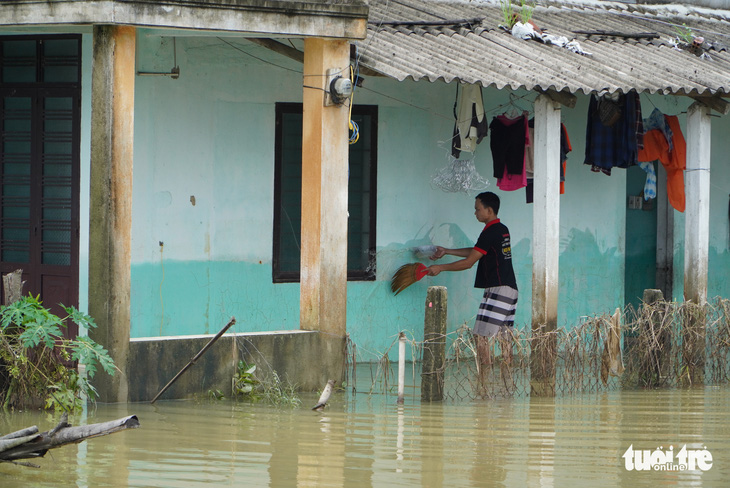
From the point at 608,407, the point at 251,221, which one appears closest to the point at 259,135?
the point at 251,221

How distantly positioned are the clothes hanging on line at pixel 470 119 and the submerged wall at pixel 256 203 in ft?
2.56

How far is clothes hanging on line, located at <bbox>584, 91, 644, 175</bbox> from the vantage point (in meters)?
11.3

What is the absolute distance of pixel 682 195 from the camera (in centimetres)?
1206

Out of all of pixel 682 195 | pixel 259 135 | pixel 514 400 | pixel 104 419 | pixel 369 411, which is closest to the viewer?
pixel 104 419

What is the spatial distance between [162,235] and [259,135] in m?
1.41

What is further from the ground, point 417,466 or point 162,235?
point 162,235

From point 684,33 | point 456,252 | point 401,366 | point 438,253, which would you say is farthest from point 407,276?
point 684,33

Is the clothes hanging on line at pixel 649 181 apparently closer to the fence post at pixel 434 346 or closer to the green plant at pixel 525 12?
the green plant at pixel 525 12

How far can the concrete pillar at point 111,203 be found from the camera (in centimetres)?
844

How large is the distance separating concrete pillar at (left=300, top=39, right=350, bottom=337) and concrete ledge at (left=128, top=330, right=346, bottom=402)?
0.22 meters

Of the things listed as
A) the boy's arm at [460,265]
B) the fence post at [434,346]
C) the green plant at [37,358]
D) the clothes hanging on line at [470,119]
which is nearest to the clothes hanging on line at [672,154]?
the clothes hanging on line at [470,119]

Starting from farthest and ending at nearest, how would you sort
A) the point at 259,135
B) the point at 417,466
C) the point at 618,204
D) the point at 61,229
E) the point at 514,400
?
1. the point at 618,204
2. the point at 259,135
3. the point at 61,229
4. the point at 514,400
5. the point at 417,466

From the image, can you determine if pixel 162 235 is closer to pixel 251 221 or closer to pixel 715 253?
pixel 251 221

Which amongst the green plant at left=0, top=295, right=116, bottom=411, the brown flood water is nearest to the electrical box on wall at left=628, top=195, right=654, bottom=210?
the brown flood water
